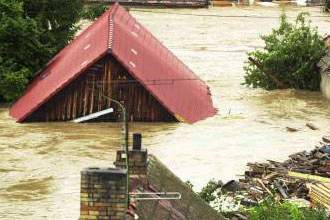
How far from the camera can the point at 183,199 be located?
1371 centimetres

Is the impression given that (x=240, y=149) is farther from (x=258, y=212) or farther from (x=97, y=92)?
(x=258, y=212)

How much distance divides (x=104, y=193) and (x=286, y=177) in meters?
11.3

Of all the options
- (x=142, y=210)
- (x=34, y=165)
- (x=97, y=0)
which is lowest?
(x=34, y=165)

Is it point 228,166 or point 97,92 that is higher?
point 97,92

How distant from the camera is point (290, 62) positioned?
3691 centimetres

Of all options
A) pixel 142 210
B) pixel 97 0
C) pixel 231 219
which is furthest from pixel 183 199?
pixel 97 0

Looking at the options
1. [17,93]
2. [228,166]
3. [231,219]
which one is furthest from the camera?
[17,93]

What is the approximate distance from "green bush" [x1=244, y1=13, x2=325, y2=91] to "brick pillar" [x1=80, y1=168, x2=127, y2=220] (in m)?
26.7

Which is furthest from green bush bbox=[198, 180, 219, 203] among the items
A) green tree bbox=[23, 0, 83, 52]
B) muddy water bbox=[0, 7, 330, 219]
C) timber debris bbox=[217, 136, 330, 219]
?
green tree bbox=[23, 0, 83, 52]

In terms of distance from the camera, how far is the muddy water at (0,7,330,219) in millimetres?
21602

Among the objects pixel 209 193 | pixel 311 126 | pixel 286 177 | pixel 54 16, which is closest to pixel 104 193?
pixel 209 193

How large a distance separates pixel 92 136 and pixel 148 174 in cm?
1491

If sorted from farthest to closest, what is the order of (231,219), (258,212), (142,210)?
(231,219) < (258,212) < (142,210)

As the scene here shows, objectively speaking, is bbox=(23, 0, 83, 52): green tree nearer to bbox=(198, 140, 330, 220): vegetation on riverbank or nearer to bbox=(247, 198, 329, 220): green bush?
bbox=(198, 140, 330, 220): vegetation on riverbank
